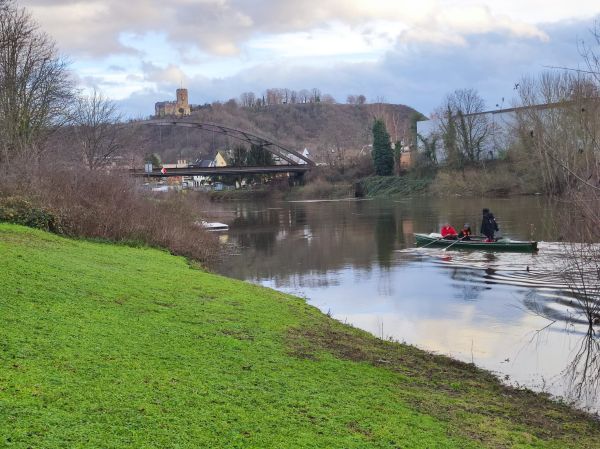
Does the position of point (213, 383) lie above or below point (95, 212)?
below

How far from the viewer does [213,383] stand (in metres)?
7.71

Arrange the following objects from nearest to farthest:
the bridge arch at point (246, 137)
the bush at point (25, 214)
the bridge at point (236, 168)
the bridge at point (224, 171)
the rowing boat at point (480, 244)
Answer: the bush at point (25, 214) < the rowing boat at point (480, 244) < the bridge at point (224, 171) < the bridge at point (236, 168) < the bridge arch at point (246, 137)

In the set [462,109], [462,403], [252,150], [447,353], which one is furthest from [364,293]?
[252,150]

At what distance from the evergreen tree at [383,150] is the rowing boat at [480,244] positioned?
214 feet

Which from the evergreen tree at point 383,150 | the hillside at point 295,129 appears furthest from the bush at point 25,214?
the hillside at point 295,129

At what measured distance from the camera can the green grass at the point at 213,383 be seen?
20.2ft

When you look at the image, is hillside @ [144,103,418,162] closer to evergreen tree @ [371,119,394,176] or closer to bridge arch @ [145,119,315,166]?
bridge arch @ [145,119,315,166]

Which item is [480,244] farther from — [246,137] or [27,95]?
[246,137]

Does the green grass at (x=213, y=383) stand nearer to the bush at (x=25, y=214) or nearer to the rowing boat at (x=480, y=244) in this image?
the bush at (x=25, y=214)

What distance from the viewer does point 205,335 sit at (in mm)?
10312

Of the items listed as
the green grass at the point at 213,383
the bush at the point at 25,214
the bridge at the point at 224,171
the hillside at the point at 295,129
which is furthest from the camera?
the hillside at the point at 295,129

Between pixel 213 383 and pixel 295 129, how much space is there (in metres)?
168

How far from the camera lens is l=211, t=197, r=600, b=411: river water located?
43.0 feet

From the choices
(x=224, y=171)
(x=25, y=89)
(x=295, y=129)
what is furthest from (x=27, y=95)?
(x=295, y=129)
